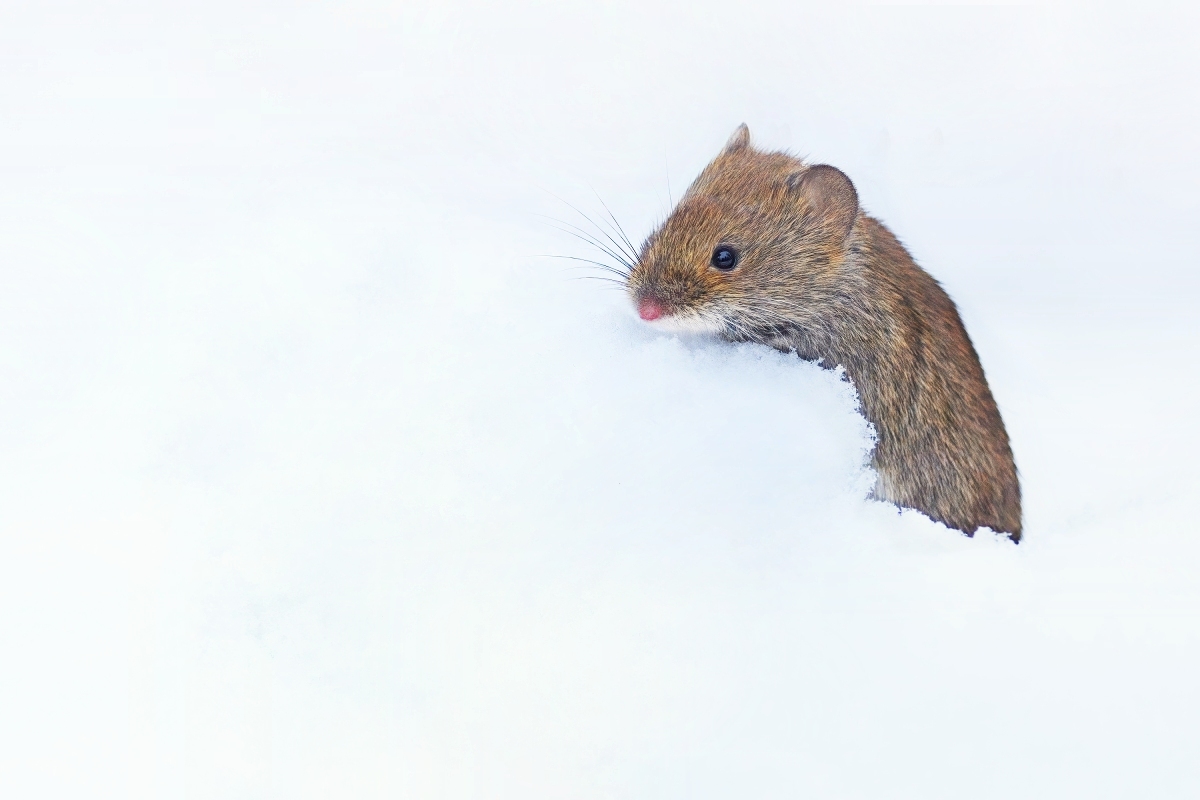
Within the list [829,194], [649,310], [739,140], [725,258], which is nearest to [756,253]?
[725,258]

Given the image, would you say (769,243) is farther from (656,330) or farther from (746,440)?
(746,440)

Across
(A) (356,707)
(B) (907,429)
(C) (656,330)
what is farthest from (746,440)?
(A) (356,707)

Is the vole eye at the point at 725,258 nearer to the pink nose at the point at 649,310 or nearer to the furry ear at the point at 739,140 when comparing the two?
the pink nose at the point at 649,310

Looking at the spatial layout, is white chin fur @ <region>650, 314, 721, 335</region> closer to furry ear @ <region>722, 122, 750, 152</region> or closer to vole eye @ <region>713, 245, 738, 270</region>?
vole eye @ <region>713, 245, 738, 270</region>

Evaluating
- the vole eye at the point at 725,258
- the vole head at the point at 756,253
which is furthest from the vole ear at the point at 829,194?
the vole eye at the point at 725,258

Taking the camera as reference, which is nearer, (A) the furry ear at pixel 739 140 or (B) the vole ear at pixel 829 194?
(B) the vole ear at pixel 829 194

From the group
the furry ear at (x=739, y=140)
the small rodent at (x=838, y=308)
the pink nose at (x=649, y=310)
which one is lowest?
the pink nose at (x=649, y=310)
